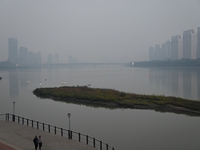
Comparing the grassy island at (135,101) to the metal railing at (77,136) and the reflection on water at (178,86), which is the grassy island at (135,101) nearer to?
the reflection on water at (178,86)

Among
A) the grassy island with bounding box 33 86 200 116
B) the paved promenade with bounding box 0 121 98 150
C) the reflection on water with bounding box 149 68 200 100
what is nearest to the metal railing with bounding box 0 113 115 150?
the paved promenade with bounding box 0 121 98 150

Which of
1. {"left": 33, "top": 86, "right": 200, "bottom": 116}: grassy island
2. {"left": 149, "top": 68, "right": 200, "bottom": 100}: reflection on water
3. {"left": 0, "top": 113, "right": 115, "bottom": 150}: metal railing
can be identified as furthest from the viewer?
{"left": 149, "top": 68, "right": 200, "bottom": 100}: reflection on water

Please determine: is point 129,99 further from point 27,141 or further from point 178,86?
point 178,86

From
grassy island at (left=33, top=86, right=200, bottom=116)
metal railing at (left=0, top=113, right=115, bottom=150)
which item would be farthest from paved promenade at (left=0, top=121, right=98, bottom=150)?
grassy island at (left=33, top=86, right=200, bottom=116)

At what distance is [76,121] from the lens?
11.7 m

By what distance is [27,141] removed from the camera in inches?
278

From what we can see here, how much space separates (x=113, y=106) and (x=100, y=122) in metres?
4.01

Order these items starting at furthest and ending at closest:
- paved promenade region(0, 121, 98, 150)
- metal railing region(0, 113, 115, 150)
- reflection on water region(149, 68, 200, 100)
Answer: reflection on water region(149, 68, 200, 100)
metal railing region(0, 113, 115, 150)
paved promenade region(0, 121, 98, 150)

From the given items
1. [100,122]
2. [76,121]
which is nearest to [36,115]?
[76,121]

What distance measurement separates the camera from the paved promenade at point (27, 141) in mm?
6543

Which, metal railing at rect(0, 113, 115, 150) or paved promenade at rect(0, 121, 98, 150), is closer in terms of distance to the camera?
paved promenade at rect(0, 121, 98, 150)

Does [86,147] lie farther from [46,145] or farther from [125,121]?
[125,121]

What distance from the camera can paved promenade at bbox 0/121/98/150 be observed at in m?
6.54

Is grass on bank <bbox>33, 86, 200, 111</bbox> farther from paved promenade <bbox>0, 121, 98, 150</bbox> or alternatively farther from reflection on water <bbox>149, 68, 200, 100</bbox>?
paved promenade <bbox>0, 121, 98, 150</bbox>
